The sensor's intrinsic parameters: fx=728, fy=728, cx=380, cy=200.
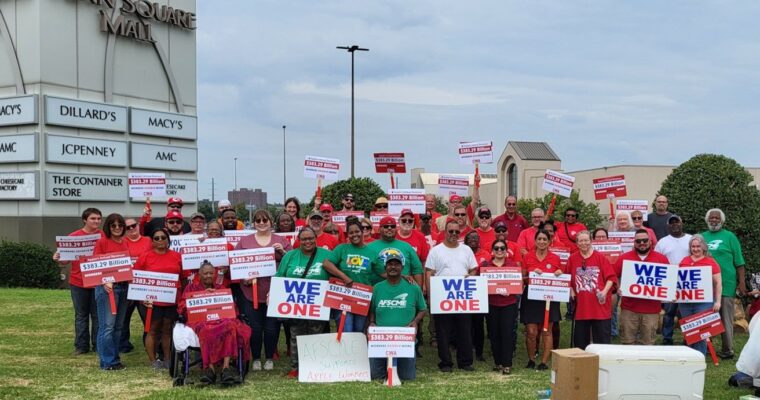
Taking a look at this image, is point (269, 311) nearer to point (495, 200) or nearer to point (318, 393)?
point (318, 393)

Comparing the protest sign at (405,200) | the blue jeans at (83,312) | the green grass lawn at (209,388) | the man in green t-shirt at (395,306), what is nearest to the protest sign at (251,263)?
the green grass lawn at (209,388)

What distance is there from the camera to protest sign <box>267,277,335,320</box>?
9.07m

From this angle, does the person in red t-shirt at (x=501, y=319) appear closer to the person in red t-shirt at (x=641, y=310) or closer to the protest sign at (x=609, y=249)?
the person in red t-shirt at (x=641, y=310)

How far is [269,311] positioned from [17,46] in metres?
13.7

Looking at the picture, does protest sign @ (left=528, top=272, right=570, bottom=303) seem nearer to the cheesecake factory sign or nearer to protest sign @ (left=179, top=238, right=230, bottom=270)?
protest sign @ (left=179, top=238, right=230, bottom=270)

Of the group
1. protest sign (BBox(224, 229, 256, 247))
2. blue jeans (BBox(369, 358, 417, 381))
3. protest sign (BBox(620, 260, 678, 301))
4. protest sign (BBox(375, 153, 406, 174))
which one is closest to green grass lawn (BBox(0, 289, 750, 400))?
blue jeans (BBox(369, 358, 417, 381))

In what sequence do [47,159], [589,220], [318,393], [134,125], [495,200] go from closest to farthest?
1. [318,393]
2. [47,159]
3. [134,125]
4. [589,220]
5. [495,200]

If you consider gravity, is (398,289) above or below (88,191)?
below

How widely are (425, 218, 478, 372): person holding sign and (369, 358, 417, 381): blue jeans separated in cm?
69

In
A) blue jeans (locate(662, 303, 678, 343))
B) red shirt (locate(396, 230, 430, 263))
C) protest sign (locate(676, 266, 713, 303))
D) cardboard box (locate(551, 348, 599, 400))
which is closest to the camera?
cardboard box (locate(551, 348, 599, 400))

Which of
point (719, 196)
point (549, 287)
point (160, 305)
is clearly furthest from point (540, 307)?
point (719, 196)

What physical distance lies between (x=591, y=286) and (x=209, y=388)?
5.00 m

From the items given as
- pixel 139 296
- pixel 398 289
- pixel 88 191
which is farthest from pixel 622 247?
pixel 88 191

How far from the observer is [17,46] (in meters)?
18.8
